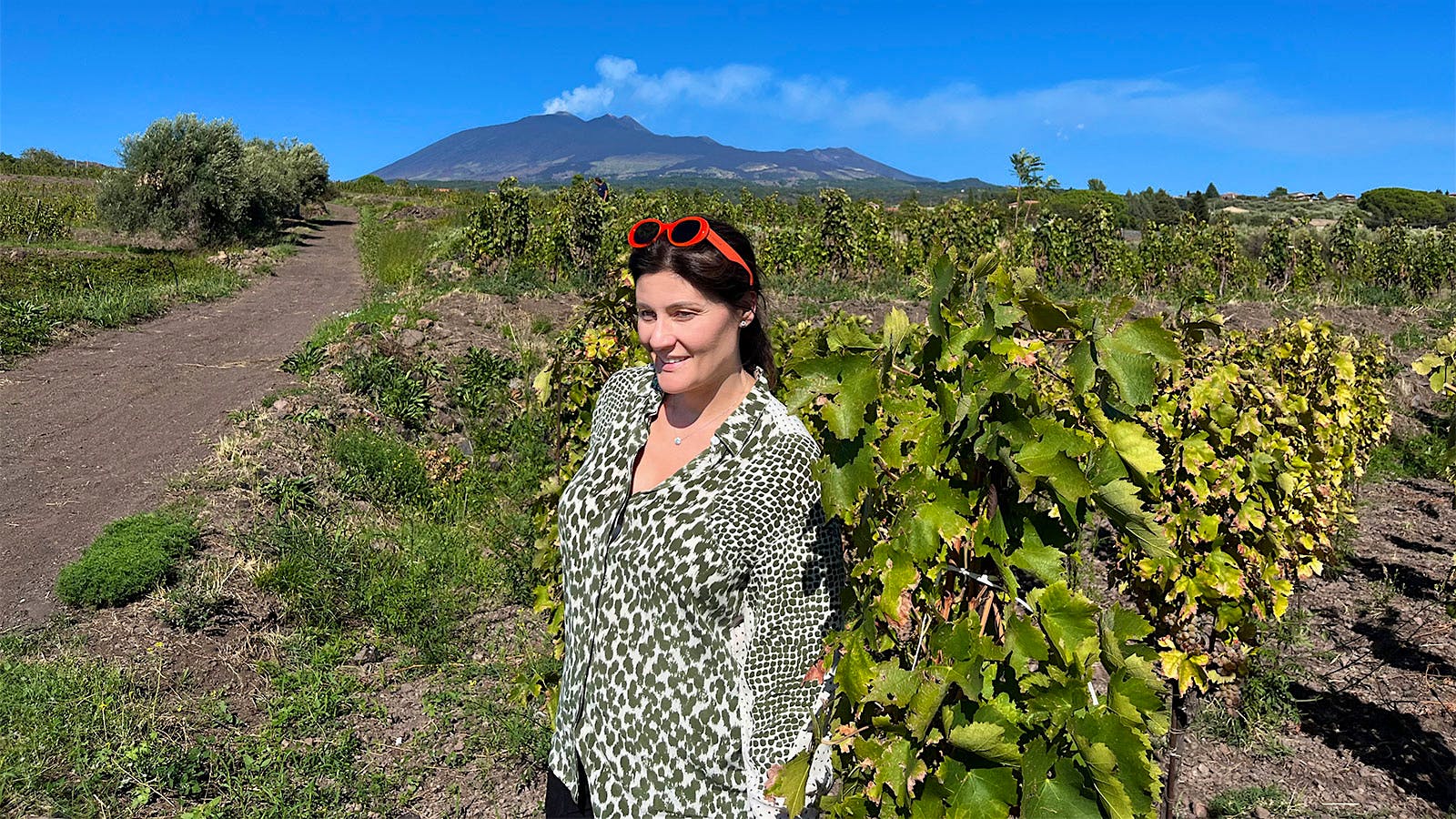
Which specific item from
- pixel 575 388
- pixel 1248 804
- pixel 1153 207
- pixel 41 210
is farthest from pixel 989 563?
pixel 1153 207

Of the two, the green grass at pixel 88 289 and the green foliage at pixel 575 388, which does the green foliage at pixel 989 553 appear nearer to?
the green foliage at pixel 575 388

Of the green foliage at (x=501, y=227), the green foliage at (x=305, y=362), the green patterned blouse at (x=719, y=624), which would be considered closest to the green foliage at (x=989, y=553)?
the green patterned blouse at (x=719, y=624)

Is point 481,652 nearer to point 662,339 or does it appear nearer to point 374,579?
point 374,579

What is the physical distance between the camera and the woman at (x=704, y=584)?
1714mm

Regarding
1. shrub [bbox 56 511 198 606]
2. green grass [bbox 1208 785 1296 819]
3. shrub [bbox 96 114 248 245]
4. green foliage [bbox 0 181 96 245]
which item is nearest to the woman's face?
green grass [bbox 1208 785 1296 819]

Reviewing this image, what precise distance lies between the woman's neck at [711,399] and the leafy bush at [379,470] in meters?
5.42

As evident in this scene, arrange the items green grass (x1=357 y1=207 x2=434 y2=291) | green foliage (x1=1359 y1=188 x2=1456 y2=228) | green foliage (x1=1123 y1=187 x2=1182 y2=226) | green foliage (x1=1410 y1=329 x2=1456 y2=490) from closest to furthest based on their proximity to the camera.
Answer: green foliage (x1=1410 y1=329 x2=1456 y2=490) → green grass (x1=357 y1=207 x2=434 y2=291) → green foliage (x1=1123 y1=187 x2=1182 y2=226) → green foliage (x1=1359 y1=188 x2=1456 y2=228)

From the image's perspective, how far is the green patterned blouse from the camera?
1.71m

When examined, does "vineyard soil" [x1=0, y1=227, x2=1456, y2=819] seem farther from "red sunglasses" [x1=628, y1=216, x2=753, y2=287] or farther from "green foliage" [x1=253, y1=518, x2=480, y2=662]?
"red sunglasses" [x1=628, y1=216, x2=753, y2=287]

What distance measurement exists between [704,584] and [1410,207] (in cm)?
8113

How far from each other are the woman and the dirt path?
14.8ft

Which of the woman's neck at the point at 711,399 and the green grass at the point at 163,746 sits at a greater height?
the woman's neck at the point at 711,399

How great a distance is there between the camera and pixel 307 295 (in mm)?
16203

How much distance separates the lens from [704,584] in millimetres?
1688
